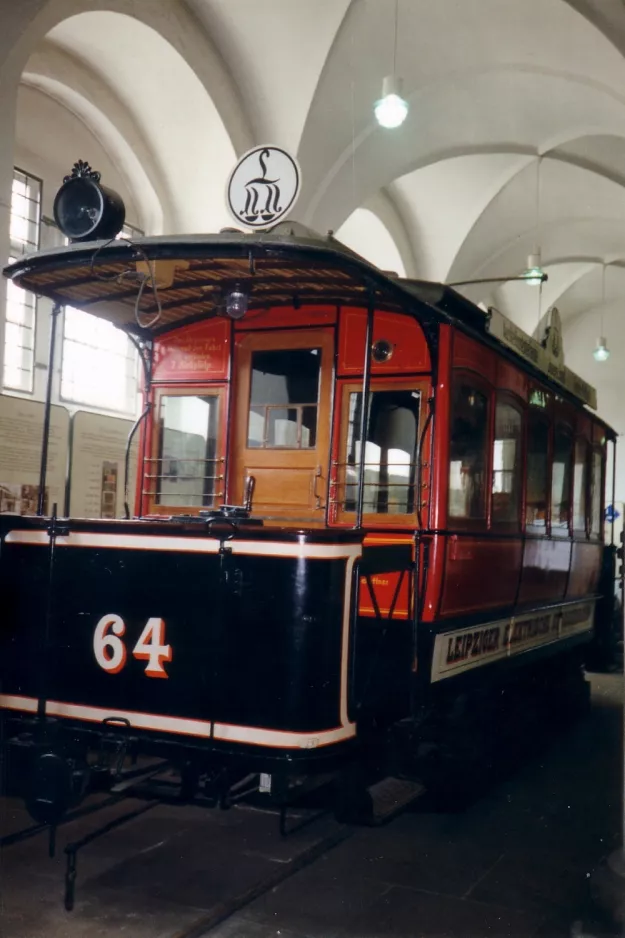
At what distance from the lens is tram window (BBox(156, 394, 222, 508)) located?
5840mm

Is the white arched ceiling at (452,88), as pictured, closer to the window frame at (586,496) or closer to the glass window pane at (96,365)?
the glass window pane at (96,365)

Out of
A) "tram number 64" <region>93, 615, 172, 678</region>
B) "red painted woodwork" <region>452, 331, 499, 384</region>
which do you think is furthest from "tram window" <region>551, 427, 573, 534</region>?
"tram number 64" <region>93, 615, 172, 678</region>

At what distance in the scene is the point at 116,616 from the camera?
166 inches

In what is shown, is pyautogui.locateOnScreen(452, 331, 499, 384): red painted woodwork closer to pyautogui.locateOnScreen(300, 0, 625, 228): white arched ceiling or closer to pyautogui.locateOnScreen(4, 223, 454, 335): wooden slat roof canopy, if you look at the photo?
pyautogui.locateOnScreen(4, 223, 454, 335): wooden slat roof canopy

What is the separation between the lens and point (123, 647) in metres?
4.20

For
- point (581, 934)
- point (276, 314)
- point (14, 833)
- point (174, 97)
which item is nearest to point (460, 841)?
point (581, 934)

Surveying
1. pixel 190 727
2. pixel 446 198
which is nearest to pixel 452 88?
pixel 446 198

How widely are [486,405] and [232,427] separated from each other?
175cm

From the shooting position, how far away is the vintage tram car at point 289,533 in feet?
12.9

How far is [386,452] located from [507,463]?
4.58ft

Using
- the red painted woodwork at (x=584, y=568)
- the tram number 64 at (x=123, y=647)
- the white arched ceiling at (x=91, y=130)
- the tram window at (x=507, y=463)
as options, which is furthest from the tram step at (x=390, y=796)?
the white arched ceiling at (x=91, y=130)

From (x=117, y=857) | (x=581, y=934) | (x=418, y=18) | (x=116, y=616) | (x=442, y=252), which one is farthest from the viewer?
(x=442, y=252)

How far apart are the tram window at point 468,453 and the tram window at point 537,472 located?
1.16 metres

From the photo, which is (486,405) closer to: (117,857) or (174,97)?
(117,857)
